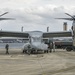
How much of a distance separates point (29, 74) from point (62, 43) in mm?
59099

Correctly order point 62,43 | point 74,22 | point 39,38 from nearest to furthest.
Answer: point 74,22, point 39,38, point 62,43

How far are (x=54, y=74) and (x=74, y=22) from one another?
23871mm

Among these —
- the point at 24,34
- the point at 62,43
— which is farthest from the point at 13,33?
the point at 62,43

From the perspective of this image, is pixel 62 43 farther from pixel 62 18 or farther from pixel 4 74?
pixel 4 74

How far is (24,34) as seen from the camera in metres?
46.9

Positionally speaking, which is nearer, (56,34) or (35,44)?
(35,44)

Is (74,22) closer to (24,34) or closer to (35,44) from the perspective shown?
(35,44)

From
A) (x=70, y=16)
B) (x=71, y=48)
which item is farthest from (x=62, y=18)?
(x=71, y=48)

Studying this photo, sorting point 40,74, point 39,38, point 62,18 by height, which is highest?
point 62,18

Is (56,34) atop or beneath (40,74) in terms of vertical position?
atop

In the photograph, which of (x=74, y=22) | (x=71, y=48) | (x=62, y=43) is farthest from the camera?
(x=62, y=43)

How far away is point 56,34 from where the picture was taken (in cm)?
4972

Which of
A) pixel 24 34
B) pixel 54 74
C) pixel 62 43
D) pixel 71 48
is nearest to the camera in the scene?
pixel 54 74

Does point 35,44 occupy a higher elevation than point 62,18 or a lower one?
lower
